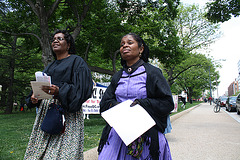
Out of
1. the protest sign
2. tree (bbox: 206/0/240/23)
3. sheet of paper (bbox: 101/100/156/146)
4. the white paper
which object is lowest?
the protest sign

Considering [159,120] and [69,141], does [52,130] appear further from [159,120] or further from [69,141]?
[159,120]

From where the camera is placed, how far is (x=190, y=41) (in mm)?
30156

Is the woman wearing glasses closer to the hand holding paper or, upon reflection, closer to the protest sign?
the hand holding paper

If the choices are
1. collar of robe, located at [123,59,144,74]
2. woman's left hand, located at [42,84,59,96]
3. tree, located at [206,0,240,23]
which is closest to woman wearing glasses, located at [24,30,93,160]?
woman's left hand, located at [42,84,59,96]

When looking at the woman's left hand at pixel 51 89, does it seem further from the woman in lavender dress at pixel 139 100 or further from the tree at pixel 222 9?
the tree at pixel 222 9

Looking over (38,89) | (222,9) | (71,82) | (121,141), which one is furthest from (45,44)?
(222,9)

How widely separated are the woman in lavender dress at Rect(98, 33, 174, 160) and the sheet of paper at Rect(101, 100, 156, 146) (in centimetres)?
8

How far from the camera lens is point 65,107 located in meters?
1.96

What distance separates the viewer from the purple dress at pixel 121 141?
188cm

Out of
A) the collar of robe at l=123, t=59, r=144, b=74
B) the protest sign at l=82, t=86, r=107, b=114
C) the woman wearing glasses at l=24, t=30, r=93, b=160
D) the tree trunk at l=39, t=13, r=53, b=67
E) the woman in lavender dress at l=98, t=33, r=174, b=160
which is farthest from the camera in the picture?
the protest sign at l=82, t=86, r=107, b=114

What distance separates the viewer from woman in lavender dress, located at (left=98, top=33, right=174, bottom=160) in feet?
6.01

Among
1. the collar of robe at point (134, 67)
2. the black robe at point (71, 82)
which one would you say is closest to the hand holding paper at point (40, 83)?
the black robe at point (71, 82)

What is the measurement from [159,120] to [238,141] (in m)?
5.69

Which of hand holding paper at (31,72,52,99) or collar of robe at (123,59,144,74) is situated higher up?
collar of robe at (123,59,144,74)
